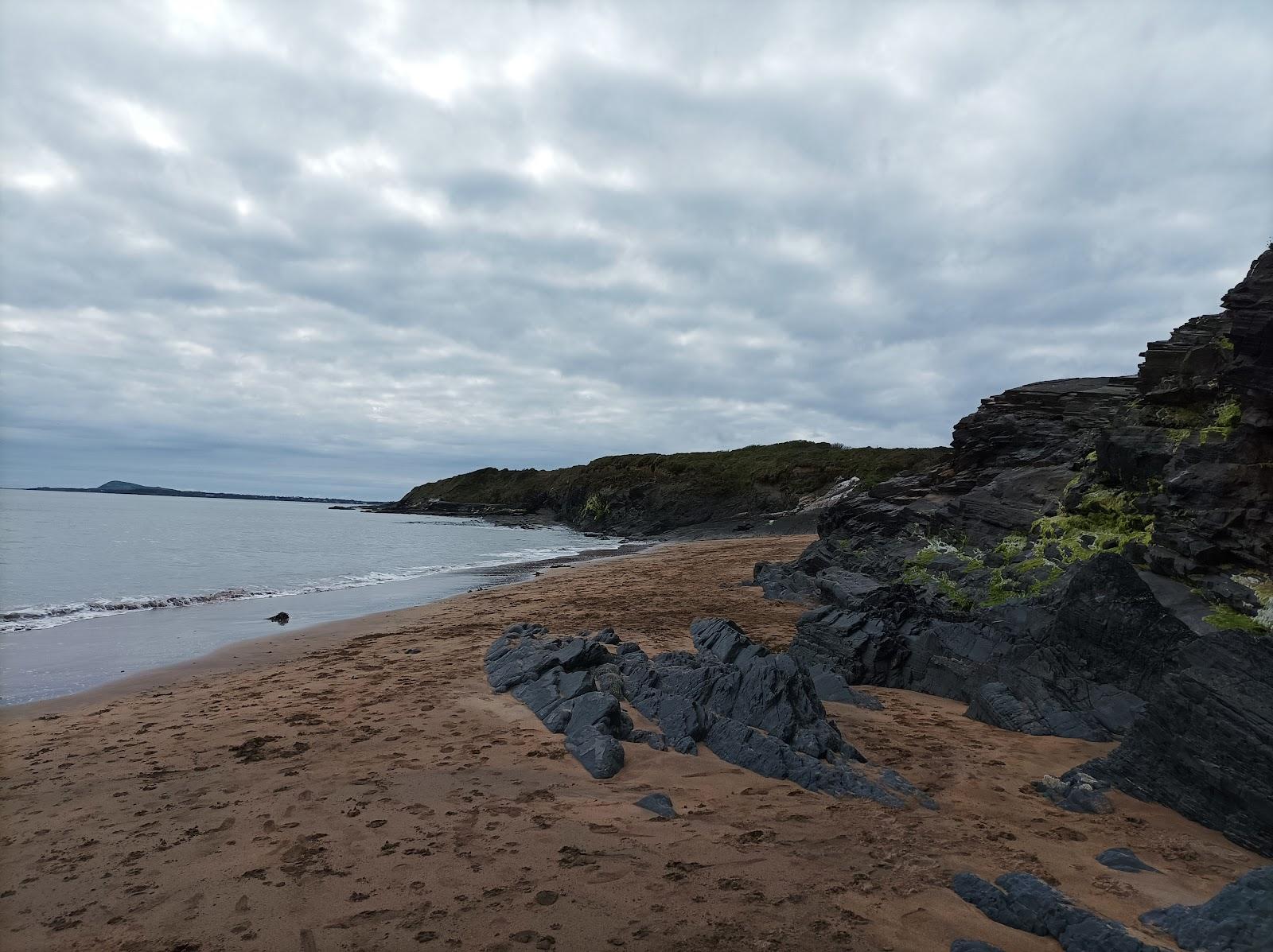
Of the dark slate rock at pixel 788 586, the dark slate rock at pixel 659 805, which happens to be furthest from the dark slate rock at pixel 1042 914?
the dark slate rock at pixel 788 586

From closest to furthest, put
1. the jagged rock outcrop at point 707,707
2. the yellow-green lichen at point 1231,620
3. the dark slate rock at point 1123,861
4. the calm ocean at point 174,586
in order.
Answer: the dark slate rock at point 1123,861, the jagged rock outcrop at point 707,707, the yellow-green lichen at point 1231,620, the calm ocean at point 174,586

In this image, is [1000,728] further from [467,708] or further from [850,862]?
[467,708]

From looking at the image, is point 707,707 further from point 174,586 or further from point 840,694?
point 174,586

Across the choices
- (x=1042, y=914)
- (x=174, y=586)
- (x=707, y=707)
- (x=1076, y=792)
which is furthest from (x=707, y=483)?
(x=1042, y=914)

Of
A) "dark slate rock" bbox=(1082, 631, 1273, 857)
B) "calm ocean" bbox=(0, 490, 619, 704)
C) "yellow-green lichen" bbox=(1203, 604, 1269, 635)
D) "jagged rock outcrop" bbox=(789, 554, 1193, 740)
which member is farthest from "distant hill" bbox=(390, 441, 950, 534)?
"dark slate rock" bbox=(1082, 631, 1273, 857)

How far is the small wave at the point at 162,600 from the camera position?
1549cm

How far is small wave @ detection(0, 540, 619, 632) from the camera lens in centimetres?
1549

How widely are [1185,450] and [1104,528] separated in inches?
85.6

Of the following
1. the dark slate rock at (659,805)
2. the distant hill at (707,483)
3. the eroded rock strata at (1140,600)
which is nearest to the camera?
the dark slate rock at (659,805)

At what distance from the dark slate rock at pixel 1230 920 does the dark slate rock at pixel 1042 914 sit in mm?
346

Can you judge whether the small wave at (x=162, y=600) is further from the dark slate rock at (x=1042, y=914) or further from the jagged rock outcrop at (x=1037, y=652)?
the dark slate rock at (x=1042, y=914)

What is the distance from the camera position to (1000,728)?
314 inches

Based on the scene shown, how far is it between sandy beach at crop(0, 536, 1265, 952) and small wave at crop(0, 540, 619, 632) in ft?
28.5

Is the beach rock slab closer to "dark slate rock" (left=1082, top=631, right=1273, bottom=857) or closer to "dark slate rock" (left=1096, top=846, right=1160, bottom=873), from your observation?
"dark slate rock" (left=1082, top=631, right=1273, bottom=857)
